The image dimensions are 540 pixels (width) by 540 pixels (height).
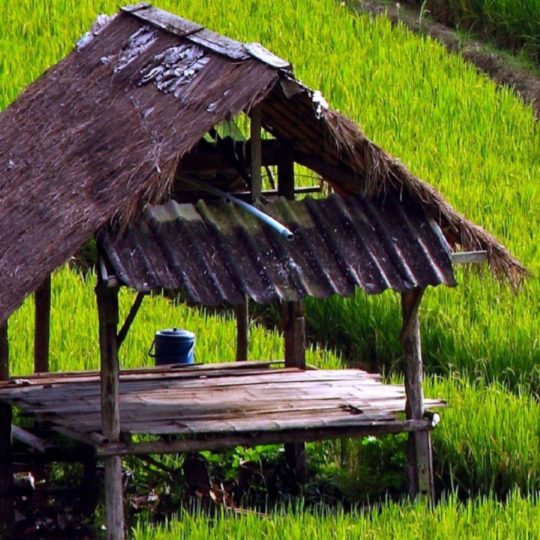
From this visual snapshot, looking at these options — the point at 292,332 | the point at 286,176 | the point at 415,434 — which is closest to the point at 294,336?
the point at 292,332

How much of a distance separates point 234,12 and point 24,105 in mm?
6563

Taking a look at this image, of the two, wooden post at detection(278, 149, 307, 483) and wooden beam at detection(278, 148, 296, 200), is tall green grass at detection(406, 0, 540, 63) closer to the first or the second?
wooden post at detection(278, 149, 307, 483)

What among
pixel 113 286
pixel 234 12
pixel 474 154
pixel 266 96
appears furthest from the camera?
pixel 234 12

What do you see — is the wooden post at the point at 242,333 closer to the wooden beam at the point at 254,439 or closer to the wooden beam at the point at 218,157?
the wooden beam at the point at 218,157

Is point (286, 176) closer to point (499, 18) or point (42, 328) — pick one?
point (42, 328)

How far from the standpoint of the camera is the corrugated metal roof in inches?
237

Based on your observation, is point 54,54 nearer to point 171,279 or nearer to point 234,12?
point 234,12

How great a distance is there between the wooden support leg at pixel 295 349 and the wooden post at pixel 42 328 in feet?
3.59

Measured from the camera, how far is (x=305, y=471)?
7375mm

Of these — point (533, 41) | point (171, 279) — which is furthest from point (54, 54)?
point (171, 279)

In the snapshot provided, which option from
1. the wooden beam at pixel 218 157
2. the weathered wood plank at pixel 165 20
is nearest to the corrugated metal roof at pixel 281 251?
the wooden beam at pixel 218 157

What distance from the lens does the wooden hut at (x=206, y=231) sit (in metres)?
6.07

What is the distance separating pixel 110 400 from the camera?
243 inches

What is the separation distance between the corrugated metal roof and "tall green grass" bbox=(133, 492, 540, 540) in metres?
0.83
